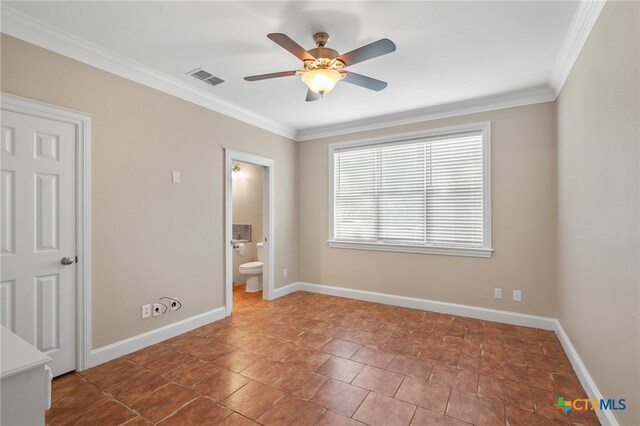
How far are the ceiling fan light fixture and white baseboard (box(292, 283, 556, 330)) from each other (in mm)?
3145

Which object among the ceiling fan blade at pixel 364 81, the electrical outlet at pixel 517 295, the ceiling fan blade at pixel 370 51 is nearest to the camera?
the ceiling fan blade at pixel 370 51

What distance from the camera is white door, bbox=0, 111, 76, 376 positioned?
2.19m

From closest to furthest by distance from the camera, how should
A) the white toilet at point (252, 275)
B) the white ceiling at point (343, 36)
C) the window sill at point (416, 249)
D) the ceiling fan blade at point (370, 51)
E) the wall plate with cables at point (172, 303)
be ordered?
the ceiling fan blade at point (370, 51)
the white ceiling at point (343, 36)
the wall plate with cables at point (172, 303)
the window sill at point (416, 249)
the white toilet at point (252, 275)

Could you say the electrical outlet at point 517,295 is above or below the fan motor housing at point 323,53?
below

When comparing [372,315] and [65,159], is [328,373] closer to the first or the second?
[372,315]

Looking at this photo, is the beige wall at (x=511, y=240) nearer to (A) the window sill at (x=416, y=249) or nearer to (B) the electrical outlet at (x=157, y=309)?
(A) the window sill at (x=416, y=249)

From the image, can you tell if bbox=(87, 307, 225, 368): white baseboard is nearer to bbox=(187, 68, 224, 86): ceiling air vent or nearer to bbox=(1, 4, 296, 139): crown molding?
bbox=(1, 4, 296, 139): crown molding

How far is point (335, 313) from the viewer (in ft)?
13.3

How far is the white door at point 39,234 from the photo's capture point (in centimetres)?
219

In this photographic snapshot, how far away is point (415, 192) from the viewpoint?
4258mm

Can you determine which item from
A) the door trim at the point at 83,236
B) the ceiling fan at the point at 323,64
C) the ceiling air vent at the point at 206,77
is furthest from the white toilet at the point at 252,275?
the ceiling fan at the point at 323,64

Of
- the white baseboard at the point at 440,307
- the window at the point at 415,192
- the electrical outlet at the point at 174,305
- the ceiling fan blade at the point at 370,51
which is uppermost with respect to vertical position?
the ceiling fan blade at the point at 370,51

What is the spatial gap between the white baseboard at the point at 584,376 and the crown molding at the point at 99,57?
4.36 metres

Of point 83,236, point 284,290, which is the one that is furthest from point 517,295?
point 83,236
